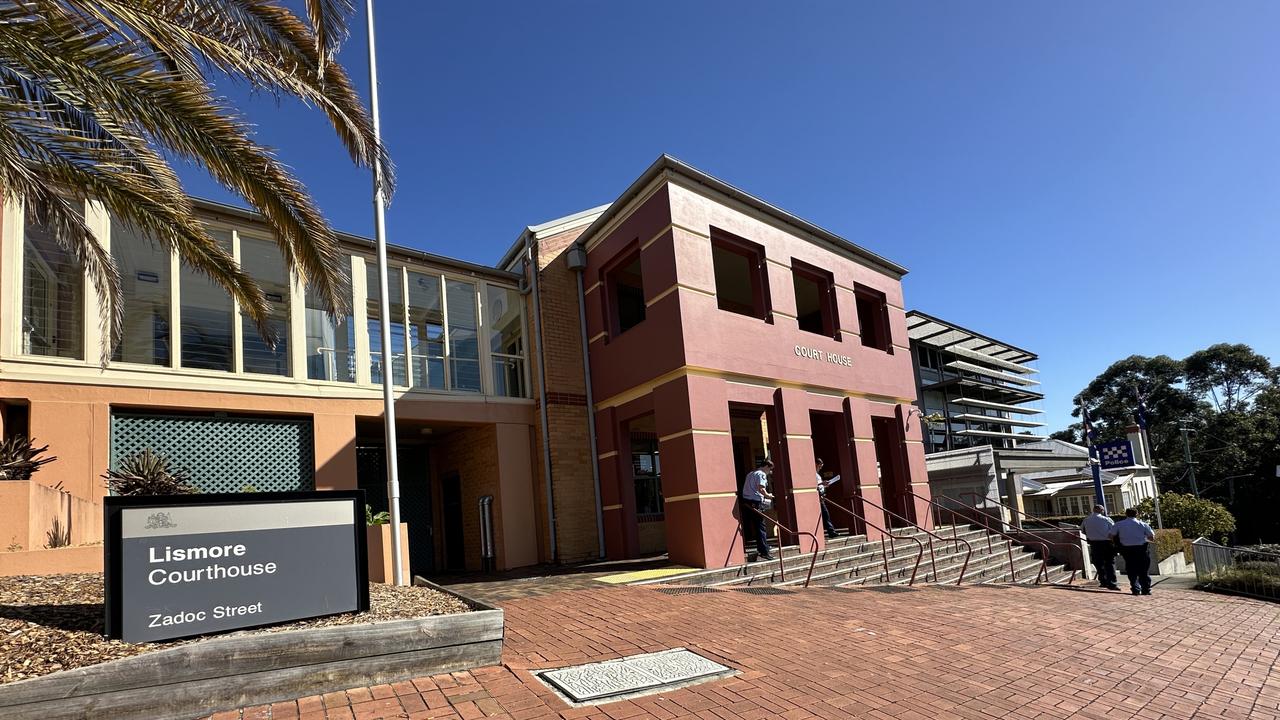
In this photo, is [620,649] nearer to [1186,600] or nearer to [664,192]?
[664,192]

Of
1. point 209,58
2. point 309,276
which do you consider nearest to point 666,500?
point 309,276

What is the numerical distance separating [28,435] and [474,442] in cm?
687

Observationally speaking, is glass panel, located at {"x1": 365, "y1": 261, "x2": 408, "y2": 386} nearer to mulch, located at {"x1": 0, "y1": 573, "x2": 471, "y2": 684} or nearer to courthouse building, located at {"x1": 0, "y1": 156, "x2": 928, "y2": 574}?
courthouse building, located at {"x1": 0, "y1": 156, "x2": 928, "y2": 574}

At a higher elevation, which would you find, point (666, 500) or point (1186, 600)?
point (666, 500)

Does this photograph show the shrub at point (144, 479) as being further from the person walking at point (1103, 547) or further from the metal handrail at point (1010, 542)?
the person walking at point (1103, 547)

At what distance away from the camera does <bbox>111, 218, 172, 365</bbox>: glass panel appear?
421 inches

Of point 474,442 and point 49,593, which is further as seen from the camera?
point 474,442

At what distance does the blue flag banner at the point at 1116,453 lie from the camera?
757 inches

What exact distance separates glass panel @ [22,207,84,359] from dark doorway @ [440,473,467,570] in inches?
279

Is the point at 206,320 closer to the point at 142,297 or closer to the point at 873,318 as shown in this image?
the point at 142,297

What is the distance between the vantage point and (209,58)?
495cm

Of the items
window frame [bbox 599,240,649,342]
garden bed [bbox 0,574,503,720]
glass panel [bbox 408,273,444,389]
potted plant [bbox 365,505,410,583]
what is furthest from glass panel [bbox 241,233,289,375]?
garden bed [bbox 0,574,503,720]

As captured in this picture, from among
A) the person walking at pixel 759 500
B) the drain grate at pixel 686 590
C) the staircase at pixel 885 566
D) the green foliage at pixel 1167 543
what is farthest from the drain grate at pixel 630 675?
the green foliage at pixel 1167 543

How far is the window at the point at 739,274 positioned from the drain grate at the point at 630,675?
28.0 feet
